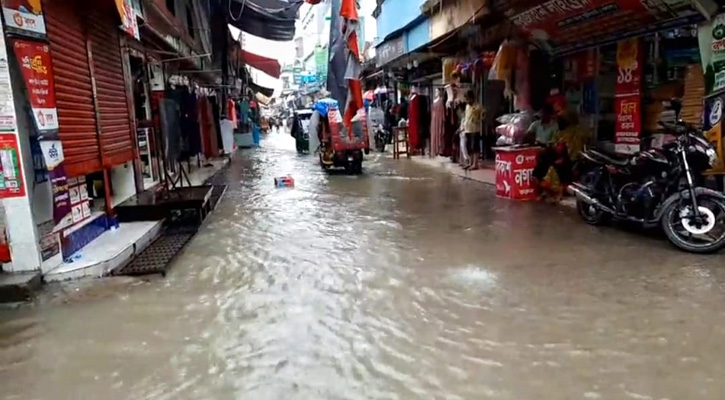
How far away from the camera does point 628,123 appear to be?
22.5ft

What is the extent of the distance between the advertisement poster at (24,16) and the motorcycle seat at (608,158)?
569cm

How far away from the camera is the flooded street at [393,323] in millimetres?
2721

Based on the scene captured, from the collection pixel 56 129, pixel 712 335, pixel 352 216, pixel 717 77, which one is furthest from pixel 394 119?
pixel 712 335

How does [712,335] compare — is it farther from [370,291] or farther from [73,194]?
[73,194]

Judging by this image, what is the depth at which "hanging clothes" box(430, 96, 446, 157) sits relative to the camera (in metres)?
13.0

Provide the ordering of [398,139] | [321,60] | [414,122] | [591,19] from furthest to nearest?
1. [321,60]
2. [398,139]
3. [414,122]
4. [591,19]

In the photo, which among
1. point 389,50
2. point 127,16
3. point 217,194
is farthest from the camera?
point 389,50

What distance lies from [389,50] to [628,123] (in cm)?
873

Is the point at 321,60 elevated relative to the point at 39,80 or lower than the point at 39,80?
elevated

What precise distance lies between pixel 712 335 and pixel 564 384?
3.91 ft

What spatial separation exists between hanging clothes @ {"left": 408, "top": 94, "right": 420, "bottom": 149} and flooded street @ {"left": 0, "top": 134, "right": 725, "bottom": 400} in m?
9.00

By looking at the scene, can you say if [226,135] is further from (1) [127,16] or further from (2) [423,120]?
(1) [127,16]

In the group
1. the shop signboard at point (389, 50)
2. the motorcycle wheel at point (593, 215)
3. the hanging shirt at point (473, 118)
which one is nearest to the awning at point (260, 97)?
the shop signboard at point (389, 50)

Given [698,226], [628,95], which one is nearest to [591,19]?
[628,95]
